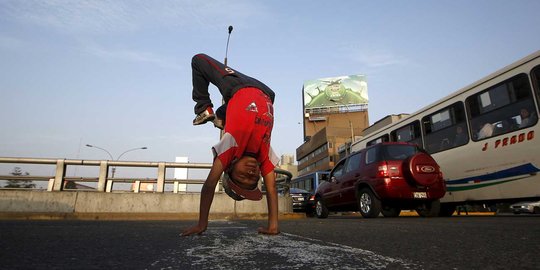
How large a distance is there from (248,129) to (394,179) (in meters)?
5.71

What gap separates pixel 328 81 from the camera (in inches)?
3147

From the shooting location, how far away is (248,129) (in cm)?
258

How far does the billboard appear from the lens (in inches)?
3029

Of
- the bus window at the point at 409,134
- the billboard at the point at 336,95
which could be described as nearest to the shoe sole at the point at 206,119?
the bus window at the point at 409,134

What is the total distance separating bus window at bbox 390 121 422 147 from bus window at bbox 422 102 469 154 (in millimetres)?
278

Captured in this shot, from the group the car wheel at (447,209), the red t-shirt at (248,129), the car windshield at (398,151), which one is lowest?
the car wheel at (447,209)

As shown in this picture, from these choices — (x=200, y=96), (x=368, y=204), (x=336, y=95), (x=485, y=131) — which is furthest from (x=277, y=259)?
(x=336, y=95)

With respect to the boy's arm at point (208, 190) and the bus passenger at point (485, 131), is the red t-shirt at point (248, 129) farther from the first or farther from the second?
the bus passenger at point (485, 131)

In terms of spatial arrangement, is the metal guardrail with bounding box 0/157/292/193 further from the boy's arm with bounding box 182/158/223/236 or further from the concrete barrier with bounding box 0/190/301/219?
the boy's arm with bounding box 182/158/223/236

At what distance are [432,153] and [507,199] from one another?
99.0 inches

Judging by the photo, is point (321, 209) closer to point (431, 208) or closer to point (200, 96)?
point (431, 208)

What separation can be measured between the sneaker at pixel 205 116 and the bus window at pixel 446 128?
770cm

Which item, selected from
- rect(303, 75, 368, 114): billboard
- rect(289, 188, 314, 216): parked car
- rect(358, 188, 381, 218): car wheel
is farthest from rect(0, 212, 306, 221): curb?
rect(303, 75, 368, 114): billboard

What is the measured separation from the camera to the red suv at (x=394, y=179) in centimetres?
727
